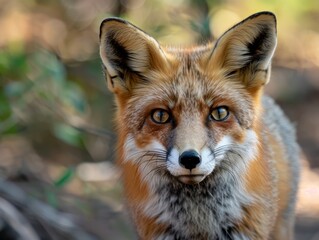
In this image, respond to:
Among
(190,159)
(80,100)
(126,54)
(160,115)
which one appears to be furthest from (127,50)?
(80,100)

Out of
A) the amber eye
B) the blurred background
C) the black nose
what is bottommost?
the blurred background

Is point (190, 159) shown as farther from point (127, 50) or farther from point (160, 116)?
point (127, 50)

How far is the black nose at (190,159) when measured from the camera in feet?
12.9

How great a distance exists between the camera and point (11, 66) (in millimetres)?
6637

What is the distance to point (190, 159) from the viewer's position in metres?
3.95

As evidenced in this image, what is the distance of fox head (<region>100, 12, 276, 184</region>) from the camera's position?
423 cm

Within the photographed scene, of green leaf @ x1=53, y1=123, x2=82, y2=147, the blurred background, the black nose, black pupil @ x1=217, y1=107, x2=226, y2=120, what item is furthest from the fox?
green leaf @ x1=53, y1=123, x2=82, y2=147

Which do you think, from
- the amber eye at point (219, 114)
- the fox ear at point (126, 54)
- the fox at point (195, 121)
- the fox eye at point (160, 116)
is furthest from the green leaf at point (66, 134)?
the amber eye at point (219, 114)

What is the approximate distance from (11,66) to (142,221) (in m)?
2.63

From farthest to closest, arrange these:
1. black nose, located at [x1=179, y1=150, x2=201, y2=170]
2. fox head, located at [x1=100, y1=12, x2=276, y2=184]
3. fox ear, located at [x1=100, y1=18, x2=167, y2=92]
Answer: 1. fox ear, located at [x1=100, y1=18, x2=167, y2=92]
2. fox head, located at [x1=100, y1=12, x2=276, y2=184]
3. black nose, located at [x1=179, y1=150, x2=201, y2=170]

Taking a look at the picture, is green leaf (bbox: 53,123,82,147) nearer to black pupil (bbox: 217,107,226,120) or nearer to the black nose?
black pupil (bbox: 217,107,226,120)

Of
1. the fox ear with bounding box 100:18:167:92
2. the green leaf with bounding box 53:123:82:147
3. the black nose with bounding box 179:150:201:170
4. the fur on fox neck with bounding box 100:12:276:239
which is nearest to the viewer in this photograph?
the black nose with bounding box 179:150:201:170

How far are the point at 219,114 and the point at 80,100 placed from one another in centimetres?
268

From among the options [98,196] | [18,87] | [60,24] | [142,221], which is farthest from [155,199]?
[60,24]
